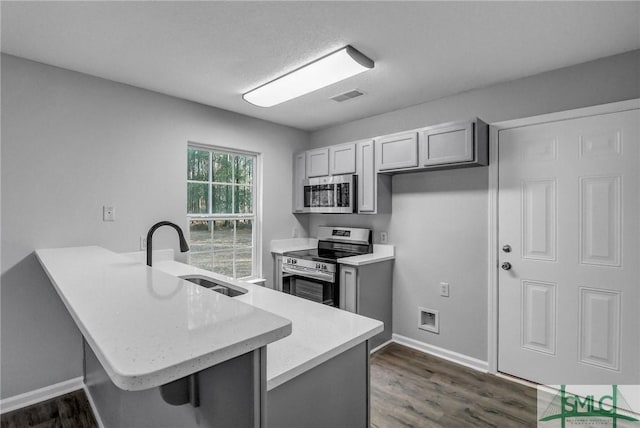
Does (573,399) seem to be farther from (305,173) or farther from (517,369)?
(305,173)

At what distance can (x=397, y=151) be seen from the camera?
119 inches

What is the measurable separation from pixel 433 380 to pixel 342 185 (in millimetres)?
1949

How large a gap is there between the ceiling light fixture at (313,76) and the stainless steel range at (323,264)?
1560 mm

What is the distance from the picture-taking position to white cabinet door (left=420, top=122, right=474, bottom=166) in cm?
257

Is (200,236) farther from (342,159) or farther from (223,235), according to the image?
→ (342,159)

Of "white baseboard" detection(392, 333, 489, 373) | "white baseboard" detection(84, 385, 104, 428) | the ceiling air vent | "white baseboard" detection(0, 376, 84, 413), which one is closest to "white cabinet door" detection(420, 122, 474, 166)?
the ceiling air vent

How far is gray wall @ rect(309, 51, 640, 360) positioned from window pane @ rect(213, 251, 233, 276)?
159 cm

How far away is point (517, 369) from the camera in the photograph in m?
2.57

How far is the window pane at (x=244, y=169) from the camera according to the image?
3596 millimetres

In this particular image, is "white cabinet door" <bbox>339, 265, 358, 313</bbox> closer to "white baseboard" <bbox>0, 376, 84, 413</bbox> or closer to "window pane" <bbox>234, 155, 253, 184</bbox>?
"window pane" <bbox>234, 155, 253, 184</bbox>

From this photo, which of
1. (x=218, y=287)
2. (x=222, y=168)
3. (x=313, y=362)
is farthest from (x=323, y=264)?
(x=313, y=362)

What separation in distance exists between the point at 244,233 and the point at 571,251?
2.95m

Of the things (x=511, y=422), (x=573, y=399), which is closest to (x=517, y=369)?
(x=573, y=399)

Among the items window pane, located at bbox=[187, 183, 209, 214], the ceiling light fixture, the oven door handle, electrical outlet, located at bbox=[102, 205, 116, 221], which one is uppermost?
the ceiling light fixture
